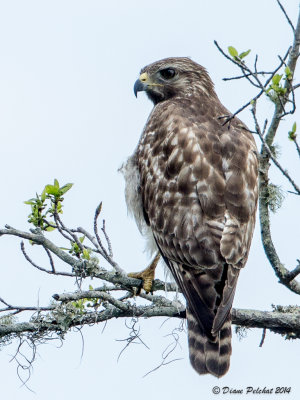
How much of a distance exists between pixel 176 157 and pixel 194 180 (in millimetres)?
312

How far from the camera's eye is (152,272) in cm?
605

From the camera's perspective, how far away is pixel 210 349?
4.95 m

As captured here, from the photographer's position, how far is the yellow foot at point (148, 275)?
568 centimetres

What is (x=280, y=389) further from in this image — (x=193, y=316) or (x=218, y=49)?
(x=218, y=49)

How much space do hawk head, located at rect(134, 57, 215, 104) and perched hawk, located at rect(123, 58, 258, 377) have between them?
505 millimetres

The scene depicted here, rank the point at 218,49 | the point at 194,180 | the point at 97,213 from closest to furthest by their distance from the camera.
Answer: the point at 218,49 < the point at 97,213 < the point at 194,180

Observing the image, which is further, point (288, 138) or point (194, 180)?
point (194, 180)

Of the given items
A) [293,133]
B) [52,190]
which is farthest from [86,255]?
[293,133]

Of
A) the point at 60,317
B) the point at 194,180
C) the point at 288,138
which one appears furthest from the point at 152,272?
the point at 288,138

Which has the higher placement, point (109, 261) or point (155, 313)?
point (109, 261)

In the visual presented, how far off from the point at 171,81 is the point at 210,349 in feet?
11.0

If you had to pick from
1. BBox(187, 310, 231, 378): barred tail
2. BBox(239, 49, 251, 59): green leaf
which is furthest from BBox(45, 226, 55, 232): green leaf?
BBox(239, 49, 251, 59): green leaf

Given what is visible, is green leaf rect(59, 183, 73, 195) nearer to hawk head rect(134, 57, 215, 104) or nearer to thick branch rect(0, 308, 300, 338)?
thick branch rect(0, 308, 300, 338)

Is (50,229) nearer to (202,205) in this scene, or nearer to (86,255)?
(86,255)
